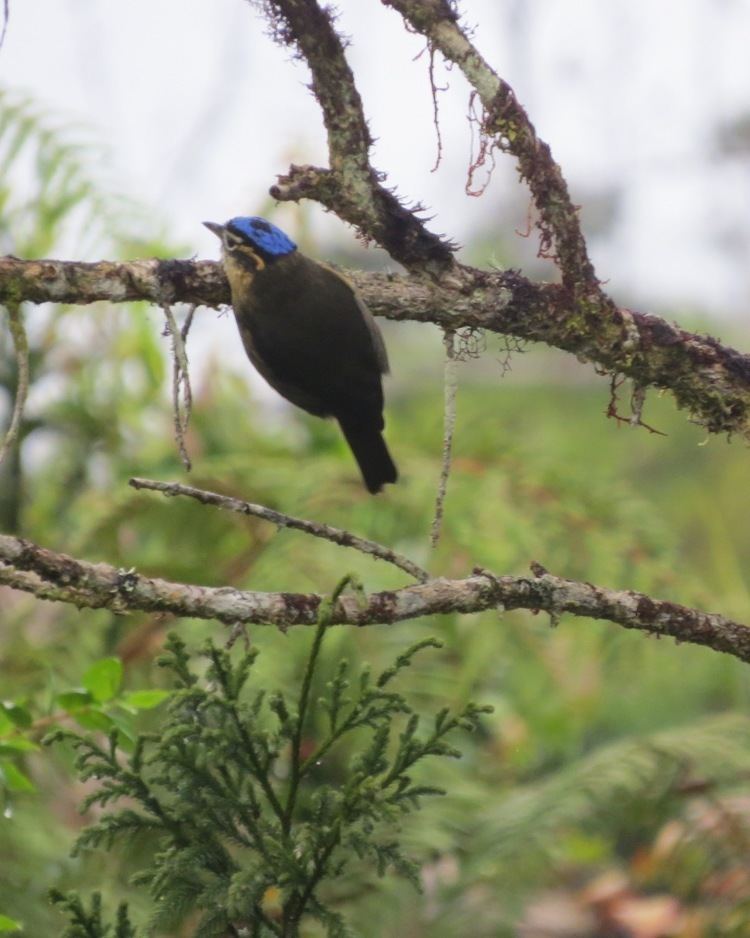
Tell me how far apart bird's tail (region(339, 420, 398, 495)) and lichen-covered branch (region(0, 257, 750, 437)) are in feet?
2.49

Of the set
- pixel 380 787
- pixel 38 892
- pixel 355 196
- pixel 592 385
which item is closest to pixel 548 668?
pixel 38 892

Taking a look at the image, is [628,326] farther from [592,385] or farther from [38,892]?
[592,385]

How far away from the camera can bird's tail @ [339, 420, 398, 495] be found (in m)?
2.70

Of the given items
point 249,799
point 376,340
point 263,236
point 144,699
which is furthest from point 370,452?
point 249,799

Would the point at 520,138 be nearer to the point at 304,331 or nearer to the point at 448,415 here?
the point at 448,415

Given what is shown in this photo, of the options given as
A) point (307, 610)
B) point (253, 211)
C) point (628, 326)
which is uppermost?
point (253, 211)

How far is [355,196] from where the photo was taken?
1.78 m

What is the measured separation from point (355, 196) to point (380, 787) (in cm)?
84

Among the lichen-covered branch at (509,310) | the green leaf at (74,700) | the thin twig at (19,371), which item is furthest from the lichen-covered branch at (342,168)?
the green leaf at (74,700)

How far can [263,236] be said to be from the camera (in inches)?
102

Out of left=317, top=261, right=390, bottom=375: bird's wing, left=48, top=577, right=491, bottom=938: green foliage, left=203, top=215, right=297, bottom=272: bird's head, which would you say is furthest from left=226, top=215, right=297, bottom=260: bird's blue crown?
left=48, top=577, right=491, bottom=938: green foliage

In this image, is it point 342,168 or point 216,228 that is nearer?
point 342,168

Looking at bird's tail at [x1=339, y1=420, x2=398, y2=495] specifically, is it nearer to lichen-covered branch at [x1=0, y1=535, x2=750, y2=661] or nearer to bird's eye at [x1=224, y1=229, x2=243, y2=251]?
bird's eye at [x1=224, y1=229, x2=243, y2=251]

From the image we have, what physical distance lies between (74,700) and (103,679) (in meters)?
0.06
